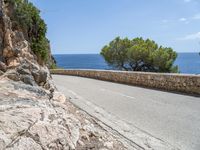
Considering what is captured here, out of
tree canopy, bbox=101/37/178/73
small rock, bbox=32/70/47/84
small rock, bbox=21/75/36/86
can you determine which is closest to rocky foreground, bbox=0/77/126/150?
small rock, bbox=21/75/36/86

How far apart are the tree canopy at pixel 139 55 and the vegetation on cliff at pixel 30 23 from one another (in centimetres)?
2598

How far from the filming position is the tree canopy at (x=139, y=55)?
125ft

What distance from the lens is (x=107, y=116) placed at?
859 cm

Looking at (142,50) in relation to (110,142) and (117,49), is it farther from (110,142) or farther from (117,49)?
(110,142)

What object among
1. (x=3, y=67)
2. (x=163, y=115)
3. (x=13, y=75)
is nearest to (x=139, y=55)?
(x=163, y=115)

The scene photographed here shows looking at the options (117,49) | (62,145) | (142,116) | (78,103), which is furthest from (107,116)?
(117,49)

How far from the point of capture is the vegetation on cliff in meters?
11.4

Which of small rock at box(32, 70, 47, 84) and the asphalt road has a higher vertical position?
small rock at box(32, 70, 47, 84)

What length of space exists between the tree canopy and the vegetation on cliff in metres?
26.0

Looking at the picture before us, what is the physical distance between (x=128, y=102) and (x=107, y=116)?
2.70 meters

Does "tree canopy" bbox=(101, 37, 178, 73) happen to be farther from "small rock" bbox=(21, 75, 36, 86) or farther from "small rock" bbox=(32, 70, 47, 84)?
"small rock" bbox=(21, 75, 36, 86)

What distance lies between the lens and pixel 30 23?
12.6 metres

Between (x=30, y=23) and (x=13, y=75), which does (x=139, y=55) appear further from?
(x=13, y=75)

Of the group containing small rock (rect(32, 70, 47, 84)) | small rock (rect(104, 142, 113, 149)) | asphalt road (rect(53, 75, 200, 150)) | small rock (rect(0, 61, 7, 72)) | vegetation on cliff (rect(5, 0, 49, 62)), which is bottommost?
asphalt road (rect(53, 75, 200, 150))
